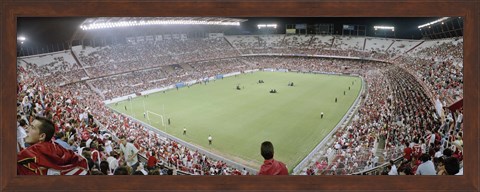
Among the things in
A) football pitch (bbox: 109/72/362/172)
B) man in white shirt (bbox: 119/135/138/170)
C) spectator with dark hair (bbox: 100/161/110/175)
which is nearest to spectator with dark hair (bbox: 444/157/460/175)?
spectator with dark hair (bbox: 100/161/110/175)

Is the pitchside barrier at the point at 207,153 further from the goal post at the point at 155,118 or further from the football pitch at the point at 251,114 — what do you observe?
the goal post at the point at 155,118

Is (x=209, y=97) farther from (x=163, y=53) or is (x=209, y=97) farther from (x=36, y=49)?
(x=36, y=49)

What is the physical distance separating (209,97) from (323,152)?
1045 centimetres

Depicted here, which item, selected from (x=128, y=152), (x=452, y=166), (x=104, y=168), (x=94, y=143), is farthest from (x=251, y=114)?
(x=452, y=166)

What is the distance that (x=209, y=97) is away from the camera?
18.9 metres

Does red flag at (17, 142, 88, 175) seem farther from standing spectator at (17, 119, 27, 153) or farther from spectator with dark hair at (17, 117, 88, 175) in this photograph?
standing spectator at (17, 119, 27, 153)

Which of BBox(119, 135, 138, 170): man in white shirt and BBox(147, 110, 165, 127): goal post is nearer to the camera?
BBox(119, 135, 138, 170): man in white shirt

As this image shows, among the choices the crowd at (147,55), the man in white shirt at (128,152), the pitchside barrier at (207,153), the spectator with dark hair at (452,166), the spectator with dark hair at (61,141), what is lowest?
the pitchside barrier at (207,153)

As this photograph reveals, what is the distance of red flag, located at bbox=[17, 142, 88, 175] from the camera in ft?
8.63

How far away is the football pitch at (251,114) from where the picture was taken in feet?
35.4

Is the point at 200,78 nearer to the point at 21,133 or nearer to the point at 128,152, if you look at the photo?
the point at 128,152

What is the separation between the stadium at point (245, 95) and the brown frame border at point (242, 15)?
214mm

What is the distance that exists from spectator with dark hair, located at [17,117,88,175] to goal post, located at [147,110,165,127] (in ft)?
36.2

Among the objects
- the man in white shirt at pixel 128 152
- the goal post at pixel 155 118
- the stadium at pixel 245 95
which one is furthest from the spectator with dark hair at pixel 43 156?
the goal post at pixel 155 118
